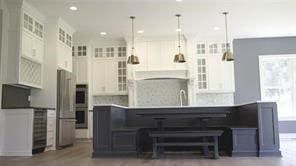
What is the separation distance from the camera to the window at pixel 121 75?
9938mm

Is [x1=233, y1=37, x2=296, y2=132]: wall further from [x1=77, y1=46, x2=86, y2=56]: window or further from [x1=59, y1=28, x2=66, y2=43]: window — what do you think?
[x1=59, y1=28, x2=66, y2=43]: window

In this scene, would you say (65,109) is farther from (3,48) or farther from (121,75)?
(121,75)

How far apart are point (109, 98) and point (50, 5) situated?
3943mm

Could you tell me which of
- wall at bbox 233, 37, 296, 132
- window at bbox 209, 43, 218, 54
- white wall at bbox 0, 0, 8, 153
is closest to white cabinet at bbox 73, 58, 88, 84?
white wall at bbox 0, 0, 8, 153

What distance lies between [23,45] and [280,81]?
7437mm

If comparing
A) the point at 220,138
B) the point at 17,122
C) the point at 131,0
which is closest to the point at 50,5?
the point at 131,0

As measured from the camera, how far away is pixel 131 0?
21.9ft

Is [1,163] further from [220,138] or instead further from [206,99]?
[206,99]

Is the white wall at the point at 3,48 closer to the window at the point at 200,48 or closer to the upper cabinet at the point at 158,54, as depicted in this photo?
the upper cabinet at the point at 158,54

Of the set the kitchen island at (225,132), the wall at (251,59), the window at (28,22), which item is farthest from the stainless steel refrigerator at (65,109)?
the wall at (251,59)

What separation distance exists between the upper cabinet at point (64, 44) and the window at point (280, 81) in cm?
568

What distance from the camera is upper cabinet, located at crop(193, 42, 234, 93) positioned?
378 inches

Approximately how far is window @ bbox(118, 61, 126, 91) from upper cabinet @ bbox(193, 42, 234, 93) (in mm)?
2168

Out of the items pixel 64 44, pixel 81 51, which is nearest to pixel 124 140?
pixel 64 44
